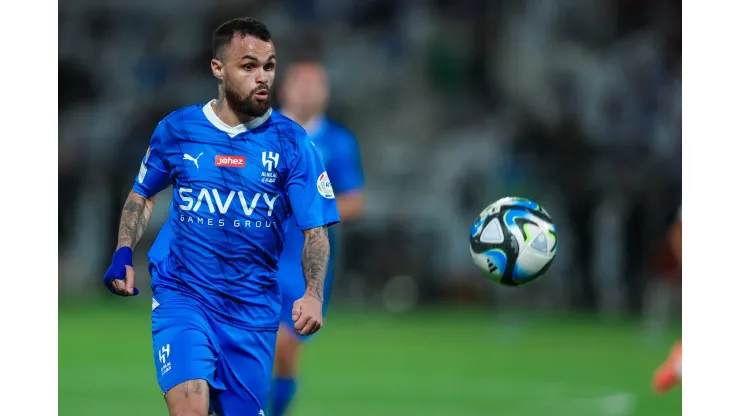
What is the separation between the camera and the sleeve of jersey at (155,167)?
590 centimetres

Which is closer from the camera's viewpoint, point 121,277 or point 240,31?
point 121,277

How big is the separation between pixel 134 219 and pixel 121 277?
1.51 ft

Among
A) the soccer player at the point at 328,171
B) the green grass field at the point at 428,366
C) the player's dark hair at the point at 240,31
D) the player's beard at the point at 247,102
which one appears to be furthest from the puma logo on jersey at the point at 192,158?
the green grass field at the point at 428,366

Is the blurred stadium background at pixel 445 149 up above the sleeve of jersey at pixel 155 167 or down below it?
above

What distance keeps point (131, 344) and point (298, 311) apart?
9.11m

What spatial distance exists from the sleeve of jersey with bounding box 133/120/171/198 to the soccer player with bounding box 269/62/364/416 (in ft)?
8.09

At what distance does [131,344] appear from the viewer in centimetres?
1401

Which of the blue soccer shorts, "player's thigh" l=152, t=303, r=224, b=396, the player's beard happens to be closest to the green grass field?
the blue soccer shorts

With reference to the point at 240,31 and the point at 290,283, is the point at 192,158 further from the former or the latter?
the point at 290,283

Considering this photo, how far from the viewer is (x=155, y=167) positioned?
19.4ft

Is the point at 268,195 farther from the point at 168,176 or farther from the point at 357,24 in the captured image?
the point at 357,24

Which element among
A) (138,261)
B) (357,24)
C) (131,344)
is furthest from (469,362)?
(357,24)

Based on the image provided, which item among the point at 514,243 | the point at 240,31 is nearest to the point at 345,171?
the point at 514,243

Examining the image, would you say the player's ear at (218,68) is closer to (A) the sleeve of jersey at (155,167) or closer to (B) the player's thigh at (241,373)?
(A) the sleeve of jersey at (155,167)
